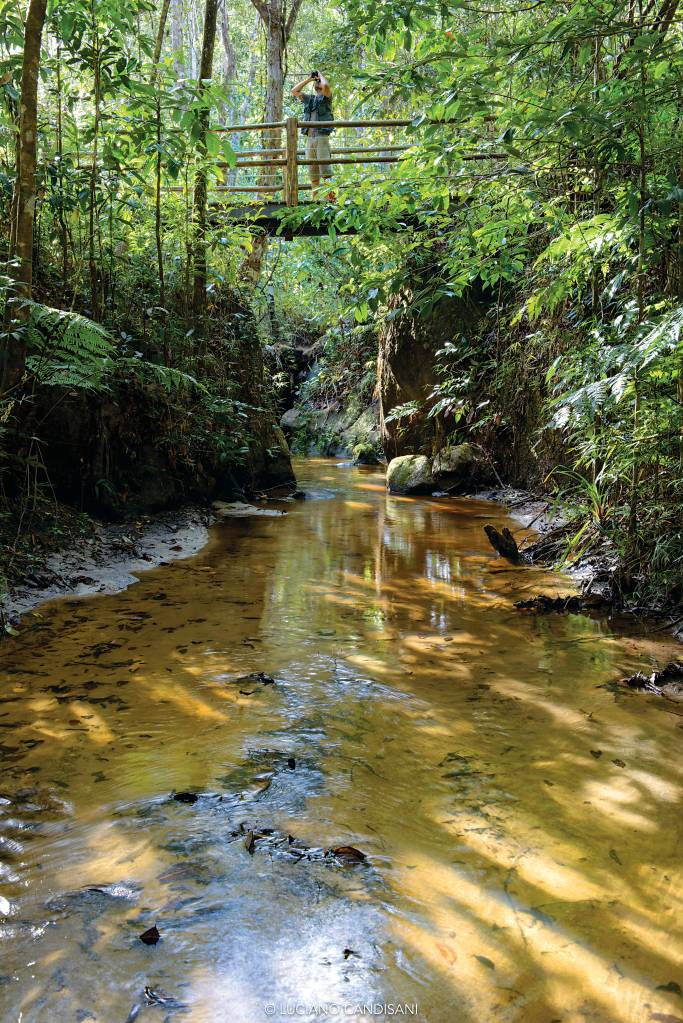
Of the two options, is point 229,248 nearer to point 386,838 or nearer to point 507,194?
point 507,194

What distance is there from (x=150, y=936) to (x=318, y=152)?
12772 mm

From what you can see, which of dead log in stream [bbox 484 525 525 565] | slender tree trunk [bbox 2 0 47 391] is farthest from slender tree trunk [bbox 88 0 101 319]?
dead log in stream [bbox 484 525 525 565]

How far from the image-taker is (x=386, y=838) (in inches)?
90.8

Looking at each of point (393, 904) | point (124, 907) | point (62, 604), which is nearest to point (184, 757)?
point (124, 907)

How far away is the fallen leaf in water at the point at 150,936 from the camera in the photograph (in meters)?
1.83

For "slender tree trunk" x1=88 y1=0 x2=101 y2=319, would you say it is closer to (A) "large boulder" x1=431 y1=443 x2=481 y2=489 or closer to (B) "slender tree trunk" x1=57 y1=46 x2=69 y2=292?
(B) "slender tree trunk" x1=57 y1=46 x2=69 y2=292

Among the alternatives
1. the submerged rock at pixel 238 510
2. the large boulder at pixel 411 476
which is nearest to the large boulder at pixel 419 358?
the large boulder at pixel 411 476

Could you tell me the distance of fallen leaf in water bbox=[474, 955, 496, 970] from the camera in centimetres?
178

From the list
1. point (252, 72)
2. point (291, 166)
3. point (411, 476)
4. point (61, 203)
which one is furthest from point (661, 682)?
point (252, 72)

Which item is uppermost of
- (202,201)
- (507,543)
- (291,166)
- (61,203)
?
(291,166)

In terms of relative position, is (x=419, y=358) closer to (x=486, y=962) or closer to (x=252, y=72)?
(x=486, y=962)

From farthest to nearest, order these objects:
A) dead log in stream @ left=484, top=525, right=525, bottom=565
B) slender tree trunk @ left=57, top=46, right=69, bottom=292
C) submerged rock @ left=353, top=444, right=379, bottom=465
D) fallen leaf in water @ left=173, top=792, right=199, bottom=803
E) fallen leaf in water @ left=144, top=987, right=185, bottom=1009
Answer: submerged rock @ left=353, top=444, right=379, bottom=465
dead log in stream @ left=484, top=525, right=525, bottom=565
slender tree trunk @ left=57, top=46, right=69, bottom=292
fallen leaf in water @ left=173, top=792, right=199, bottom=803
fallen leaf in water @ left=144, top=987, right=185, bottom=1009

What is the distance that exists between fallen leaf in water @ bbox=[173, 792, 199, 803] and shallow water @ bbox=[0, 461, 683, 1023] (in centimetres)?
2

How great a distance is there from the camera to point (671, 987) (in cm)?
172
